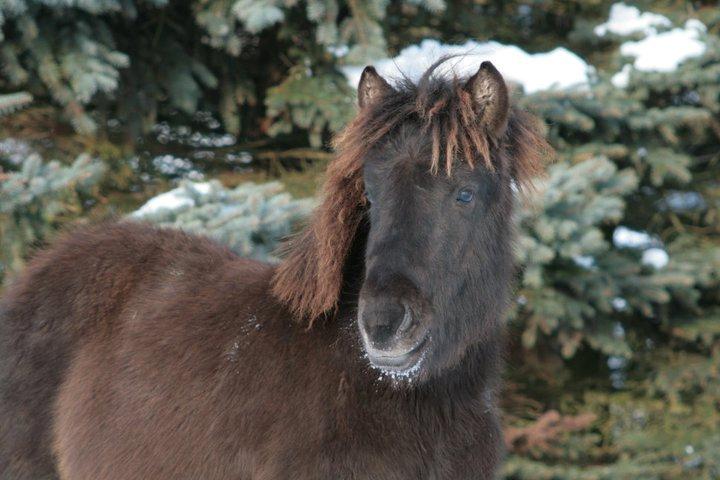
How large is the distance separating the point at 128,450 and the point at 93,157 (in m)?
3.90

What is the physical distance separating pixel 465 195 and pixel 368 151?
1.25 ft

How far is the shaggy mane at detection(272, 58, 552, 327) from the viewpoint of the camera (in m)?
2.91

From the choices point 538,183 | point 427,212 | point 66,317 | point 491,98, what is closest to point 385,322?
point 427,212

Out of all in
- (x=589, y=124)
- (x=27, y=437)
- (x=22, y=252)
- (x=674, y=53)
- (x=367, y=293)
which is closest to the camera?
(x=367, y=293)

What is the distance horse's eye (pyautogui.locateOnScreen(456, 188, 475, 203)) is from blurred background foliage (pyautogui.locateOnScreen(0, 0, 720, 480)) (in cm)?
Answer: 226

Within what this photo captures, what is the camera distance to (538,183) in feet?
18.5

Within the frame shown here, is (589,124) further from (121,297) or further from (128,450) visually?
(128,450)

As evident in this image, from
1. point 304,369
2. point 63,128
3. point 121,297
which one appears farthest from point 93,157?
point 304,369

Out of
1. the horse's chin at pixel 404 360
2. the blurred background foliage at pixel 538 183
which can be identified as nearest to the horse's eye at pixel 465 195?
the horse's chin at pixel 404 360

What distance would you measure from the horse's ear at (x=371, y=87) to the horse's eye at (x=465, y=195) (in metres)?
0.49

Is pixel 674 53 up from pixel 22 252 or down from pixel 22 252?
up

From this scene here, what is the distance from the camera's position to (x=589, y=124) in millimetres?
6066

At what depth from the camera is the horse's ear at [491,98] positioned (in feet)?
9.72

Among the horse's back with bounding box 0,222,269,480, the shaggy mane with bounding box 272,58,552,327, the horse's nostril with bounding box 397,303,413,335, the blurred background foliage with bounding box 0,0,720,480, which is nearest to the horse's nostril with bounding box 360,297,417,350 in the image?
the horse's nostril with bounding box 397,303,413,335
